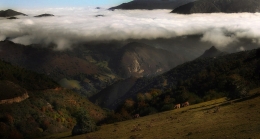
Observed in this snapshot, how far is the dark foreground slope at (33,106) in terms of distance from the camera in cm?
11375

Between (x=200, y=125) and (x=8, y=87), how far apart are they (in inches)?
4246

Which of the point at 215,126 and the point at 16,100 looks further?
the point at 16,100

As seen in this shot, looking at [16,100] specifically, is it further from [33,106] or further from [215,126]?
[215,126]

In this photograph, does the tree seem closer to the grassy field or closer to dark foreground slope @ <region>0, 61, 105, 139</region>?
the grassy field

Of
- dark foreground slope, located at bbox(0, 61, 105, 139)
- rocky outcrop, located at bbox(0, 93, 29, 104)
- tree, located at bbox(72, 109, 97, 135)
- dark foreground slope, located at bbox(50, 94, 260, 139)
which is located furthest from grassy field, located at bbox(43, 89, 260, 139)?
rocky outcrop, located at bbox(0, 93, 29, 104)

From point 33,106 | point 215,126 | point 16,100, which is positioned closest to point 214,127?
point 215,126

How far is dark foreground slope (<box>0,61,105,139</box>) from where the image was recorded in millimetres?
113750

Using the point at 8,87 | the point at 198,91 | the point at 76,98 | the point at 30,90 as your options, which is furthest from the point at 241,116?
the point at 76,98

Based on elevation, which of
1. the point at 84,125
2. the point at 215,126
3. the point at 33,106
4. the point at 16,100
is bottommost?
the point at 33,106

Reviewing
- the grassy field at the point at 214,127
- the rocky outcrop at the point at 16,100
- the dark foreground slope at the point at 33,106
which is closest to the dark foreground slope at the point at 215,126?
the grassy field at the point at 214,127

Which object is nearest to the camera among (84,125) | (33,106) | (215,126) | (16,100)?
(215,126)

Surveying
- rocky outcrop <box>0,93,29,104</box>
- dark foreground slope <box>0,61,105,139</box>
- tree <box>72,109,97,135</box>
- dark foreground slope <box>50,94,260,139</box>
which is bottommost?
dark foreground slope <box>0,61,105,139</box>

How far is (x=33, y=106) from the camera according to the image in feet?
435

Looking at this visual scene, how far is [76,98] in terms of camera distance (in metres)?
174
